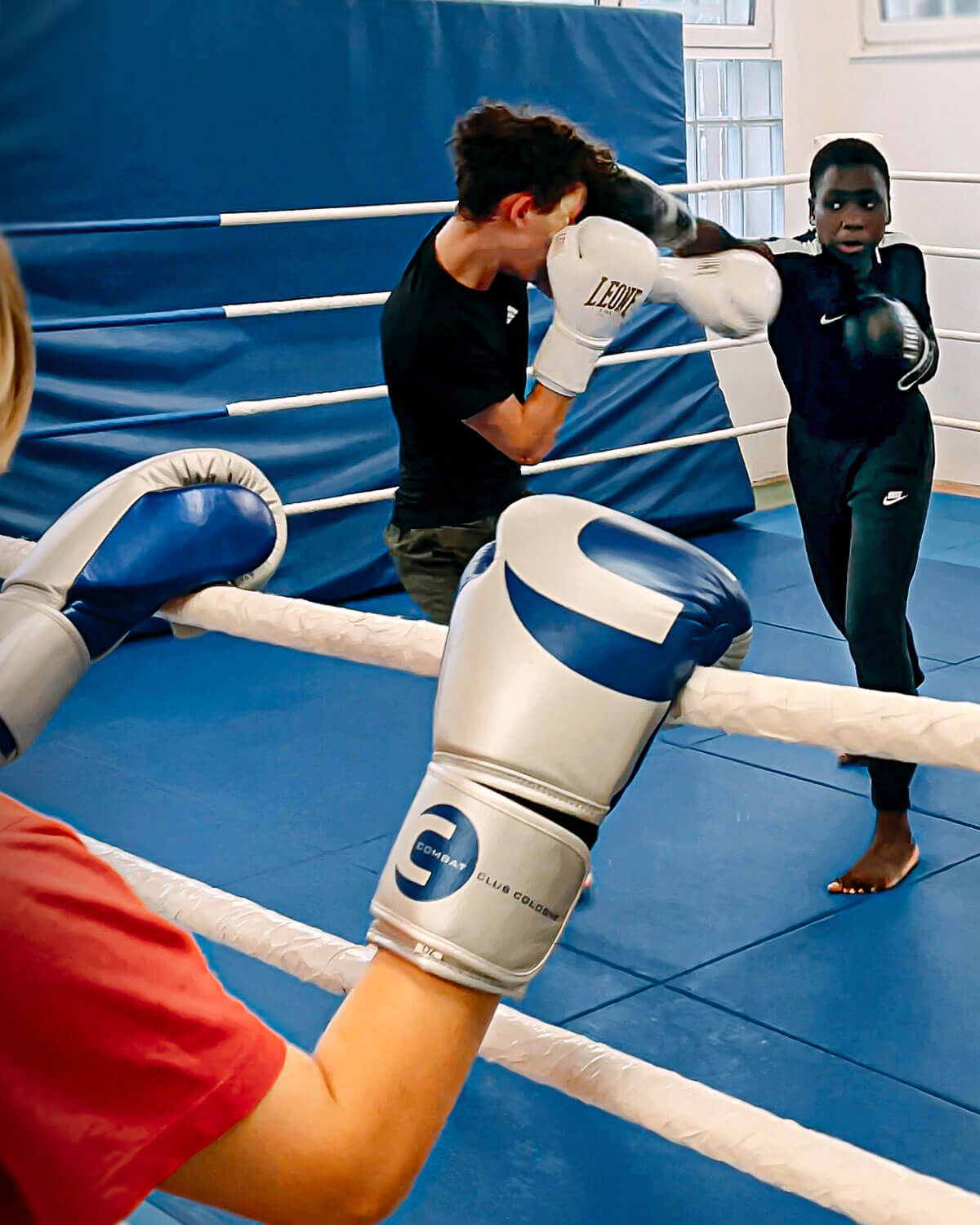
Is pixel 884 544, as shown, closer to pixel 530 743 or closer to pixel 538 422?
pixel 538 422

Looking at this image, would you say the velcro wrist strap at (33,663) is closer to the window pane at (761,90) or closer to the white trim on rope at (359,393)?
the white trim on rope at (359,393)

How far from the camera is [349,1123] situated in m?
0.55

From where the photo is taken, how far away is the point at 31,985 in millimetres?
487

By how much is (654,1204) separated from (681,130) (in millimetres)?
3714

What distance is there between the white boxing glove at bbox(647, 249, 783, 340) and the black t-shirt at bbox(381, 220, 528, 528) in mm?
269

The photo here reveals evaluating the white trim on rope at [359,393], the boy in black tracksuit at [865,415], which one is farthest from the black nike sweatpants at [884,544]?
the white trim on rope at [359,393]

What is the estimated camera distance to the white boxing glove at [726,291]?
217cm

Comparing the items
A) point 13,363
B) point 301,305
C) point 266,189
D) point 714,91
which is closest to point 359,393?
point 301,305

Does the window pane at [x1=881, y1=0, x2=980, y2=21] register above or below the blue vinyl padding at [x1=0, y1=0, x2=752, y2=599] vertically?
above

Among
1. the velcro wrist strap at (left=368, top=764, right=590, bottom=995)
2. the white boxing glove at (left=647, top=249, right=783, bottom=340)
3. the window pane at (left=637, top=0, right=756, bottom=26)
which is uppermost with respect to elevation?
the window pane at (left=637, top=0, right=756, bottom=26)

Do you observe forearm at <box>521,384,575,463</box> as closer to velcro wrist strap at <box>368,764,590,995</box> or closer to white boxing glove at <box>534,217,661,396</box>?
white boxing glove at <box>534,217,661,396</box>

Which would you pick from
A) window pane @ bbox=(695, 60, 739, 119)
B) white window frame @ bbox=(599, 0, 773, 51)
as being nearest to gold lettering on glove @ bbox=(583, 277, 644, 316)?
white window frame @ bbox=(599, 0, 773, 51)

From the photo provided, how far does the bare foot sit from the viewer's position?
7.14ft

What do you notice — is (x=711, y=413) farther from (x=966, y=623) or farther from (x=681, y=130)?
(x=966, y=623)
